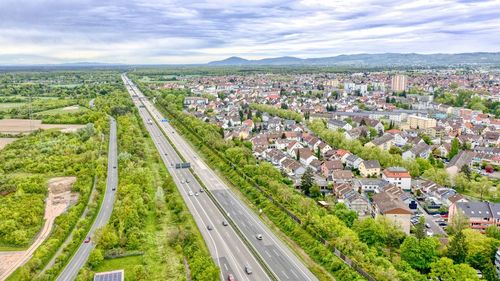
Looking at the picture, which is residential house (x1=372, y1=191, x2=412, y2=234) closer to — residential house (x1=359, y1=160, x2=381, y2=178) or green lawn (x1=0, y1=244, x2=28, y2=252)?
residential house (x1=359, y1=160, x2=381, y2=178)

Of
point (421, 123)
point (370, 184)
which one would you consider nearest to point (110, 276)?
point (370, 184)

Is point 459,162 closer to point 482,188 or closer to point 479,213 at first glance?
point 482,188

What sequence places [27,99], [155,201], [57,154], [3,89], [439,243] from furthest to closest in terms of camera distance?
[3,89]
[27,99]
[57,154]
[155,201]
[439,243]

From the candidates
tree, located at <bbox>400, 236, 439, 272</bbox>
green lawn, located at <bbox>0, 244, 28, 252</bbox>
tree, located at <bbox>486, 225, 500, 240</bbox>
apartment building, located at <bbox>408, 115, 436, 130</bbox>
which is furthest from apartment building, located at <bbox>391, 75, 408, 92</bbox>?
green lawn, located at <bbox>0, 244, 28, 252</bbox>

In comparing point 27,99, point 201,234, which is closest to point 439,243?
point 201,234

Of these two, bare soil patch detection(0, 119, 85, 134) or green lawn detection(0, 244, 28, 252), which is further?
bare soil patch detection(0, 119, 85, 134)

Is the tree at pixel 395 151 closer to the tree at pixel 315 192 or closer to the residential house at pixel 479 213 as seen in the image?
the tree at pixel 315 192

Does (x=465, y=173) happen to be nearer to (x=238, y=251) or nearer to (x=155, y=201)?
(x=238, y=251)
